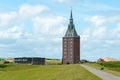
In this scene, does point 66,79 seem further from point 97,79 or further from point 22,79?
point 22,79

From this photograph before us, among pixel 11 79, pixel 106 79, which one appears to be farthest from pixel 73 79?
pixel 11 79

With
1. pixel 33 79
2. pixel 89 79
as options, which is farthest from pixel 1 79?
pixel 89 79

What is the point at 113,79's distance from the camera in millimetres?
51000

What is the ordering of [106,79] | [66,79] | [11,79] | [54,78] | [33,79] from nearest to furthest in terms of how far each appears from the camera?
[106,79] < [66,79] < [54,78] < [33,79] < [11,79]

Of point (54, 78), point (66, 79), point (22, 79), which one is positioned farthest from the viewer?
point (22, 79)

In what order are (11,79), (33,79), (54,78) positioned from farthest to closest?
(11,79) < (33,79) < (54,78)

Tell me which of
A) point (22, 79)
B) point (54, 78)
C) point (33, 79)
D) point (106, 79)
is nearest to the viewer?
point (106, 79)

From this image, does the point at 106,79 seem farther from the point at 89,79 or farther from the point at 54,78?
the point at 54,78

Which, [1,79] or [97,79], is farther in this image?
[1,79]

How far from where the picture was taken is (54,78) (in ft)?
196

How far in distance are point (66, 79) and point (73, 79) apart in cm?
289

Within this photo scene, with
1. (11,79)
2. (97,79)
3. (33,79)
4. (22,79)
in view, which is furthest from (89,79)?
(11,79)

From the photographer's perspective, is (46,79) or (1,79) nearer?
(46,79)

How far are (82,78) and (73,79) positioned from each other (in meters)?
1.31
